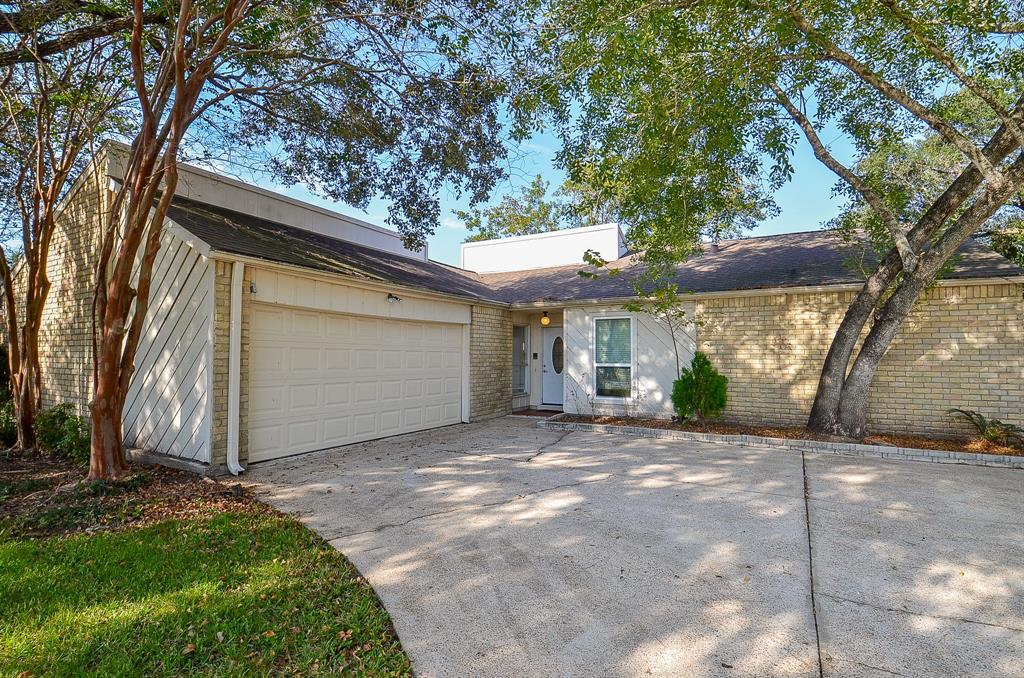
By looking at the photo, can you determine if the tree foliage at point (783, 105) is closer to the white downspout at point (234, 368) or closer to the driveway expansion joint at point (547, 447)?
the driveway expansion joint at point (547, 447)

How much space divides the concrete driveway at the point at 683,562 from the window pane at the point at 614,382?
385 centimetres

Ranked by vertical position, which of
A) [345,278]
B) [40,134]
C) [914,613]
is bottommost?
[914,613]

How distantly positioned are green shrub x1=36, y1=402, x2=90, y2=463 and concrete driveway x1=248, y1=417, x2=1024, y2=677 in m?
2.72

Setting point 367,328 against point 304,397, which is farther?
point 367,328

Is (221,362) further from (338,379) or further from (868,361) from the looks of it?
(868,361)

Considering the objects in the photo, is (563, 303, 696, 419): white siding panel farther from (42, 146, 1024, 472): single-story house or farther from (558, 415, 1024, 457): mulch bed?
(558, 415, 1024, 457): mulch bed

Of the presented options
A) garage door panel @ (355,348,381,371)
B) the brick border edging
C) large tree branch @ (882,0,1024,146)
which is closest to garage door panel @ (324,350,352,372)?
garage door panel @ (355,348,381,371)

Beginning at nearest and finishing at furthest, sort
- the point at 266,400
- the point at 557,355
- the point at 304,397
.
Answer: the point at 266,400 < the point at 304,397 < the point at 557,355

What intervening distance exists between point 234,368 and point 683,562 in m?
5.41

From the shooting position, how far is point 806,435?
7828 millimetres

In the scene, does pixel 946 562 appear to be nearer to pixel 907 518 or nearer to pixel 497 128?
pixel 907 518

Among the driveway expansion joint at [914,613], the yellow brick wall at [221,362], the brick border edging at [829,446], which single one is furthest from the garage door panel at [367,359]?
the driveway expansion joint at [914,613]

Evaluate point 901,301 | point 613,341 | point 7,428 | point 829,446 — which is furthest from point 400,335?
point 901,301

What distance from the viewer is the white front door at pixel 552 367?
12.3 m
